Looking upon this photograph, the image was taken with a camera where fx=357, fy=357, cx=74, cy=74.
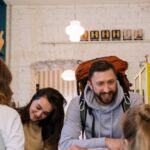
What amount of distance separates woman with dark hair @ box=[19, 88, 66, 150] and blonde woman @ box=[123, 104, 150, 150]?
1102 millimetres

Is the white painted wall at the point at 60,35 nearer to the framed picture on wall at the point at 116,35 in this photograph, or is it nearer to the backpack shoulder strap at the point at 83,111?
the framed picture on wall at the point at 116,35

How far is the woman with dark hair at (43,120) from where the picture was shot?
2.59 metres

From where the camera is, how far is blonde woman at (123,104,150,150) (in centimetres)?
144

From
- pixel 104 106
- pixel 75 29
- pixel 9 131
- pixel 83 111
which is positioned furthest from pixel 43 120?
pixel 75 29

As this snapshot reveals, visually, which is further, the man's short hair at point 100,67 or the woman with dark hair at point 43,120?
the woman with dark hair at point 43,120

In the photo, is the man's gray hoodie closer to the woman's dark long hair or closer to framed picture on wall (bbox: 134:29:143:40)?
the woman's dark long hair

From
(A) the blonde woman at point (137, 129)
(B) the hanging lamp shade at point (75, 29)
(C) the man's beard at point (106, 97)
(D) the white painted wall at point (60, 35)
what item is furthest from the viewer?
(D) the white painted wall at point (60, 35)

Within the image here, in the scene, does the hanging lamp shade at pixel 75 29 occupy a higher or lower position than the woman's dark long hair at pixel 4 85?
higher

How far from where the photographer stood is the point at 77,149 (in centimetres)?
218

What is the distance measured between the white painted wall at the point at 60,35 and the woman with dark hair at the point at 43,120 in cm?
352

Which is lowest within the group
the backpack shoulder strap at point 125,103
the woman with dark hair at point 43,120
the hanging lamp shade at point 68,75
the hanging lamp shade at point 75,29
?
the woman with dark hair at point 43,120

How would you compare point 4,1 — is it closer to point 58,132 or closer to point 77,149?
point 58,132

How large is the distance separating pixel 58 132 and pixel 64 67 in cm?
350

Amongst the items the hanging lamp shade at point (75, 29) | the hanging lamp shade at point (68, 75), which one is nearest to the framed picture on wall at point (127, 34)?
the hanging lamp shade at point (68, 75)
